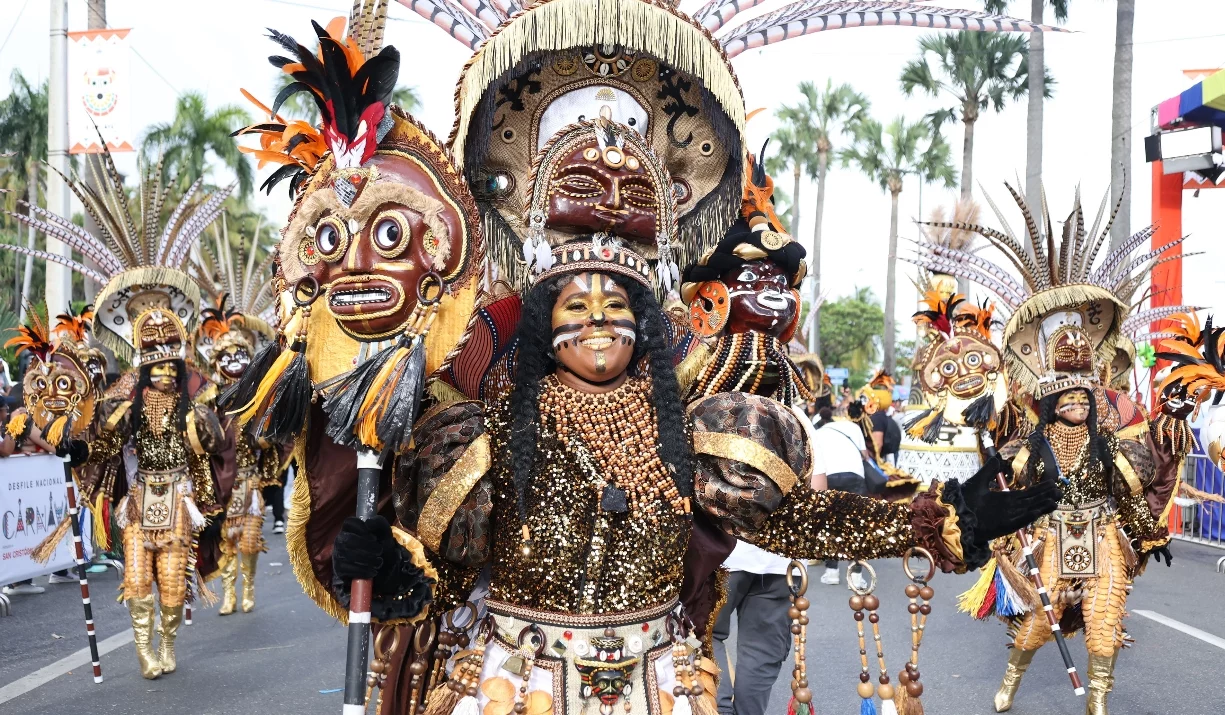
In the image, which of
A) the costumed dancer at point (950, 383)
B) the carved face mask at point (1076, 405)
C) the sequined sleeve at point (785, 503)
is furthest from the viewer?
the costumed dancer at point (950, 383)

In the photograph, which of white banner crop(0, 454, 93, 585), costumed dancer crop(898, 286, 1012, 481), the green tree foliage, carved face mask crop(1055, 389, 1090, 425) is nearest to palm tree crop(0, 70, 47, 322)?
white banner crop(0, 454, 93, 585)

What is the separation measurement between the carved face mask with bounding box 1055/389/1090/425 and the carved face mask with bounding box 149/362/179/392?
576cm

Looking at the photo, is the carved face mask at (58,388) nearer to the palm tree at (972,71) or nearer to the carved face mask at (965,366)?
the carved face mask at (965,366)

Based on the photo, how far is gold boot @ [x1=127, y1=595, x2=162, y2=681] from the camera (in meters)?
6.71

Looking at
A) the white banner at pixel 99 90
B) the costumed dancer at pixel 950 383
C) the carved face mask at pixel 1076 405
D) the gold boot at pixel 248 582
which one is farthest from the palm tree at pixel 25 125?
the carved face mask at pixel 1076 405

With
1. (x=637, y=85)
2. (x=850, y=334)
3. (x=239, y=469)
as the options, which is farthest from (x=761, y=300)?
(x=850, y=334)

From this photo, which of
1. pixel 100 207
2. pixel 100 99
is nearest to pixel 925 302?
pixel 100 207

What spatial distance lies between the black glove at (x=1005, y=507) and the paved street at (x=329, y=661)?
3695 mm

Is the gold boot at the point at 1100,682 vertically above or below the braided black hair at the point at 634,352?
below

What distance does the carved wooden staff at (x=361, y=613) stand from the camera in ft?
8.52

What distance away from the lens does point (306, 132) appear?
2.77 m

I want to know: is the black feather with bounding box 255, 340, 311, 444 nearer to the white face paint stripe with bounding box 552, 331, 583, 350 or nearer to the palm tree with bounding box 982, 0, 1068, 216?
the white face paint stripe with bounding box 552, 331, 583, 350

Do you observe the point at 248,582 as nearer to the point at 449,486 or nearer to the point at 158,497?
the point at 158,497

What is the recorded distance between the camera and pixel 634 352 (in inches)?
117
